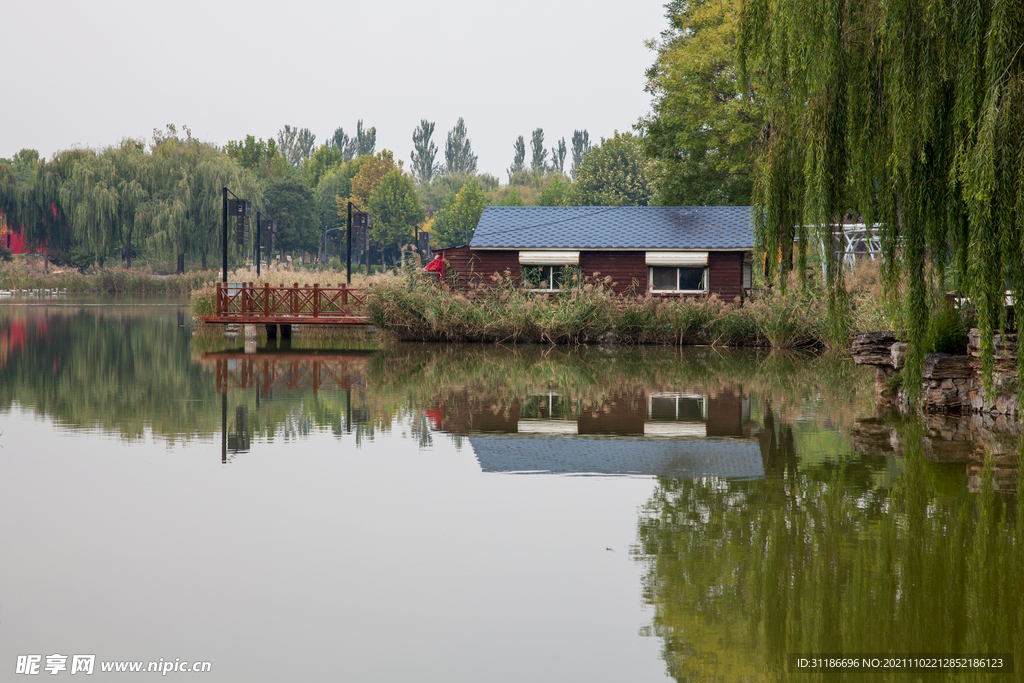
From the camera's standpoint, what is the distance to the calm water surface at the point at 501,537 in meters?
4.96

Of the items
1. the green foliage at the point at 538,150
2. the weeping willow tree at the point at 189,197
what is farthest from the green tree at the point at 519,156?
the weeping willow tree at the point at 189,197

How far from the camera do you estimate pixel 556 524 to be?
7.27 metres

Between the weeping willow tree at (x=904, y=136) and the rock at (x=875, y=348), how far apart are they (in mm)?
3528

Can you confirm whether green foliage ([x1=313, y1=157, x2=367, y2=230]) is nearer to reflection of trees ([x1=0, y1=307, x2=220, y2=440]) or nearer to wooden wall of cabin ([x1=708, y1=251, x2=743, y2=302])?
reflection of trees ([x1=0, y1=307, x2=220, y2=440])

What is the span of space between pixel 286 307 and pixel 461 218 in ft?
181

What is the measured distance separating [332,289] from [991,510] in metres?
22.4

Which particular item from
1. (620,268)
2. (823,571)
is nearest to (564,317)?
(620,268)

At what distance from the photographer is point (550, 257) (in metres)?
29.0

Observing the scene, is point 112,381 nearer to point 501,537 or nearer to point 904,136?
point 501,537

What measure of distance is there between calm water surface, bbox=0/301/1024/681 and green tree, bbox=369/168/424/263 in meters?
73.5

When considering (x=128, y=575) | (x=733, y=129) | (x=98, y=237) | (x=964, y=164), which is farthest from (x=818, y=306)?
(x=98, y=237)

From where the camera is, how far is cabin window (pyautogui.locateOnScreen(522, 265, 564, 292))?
1136 inches

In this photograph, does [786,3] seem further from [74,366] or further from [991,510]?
[74,366]

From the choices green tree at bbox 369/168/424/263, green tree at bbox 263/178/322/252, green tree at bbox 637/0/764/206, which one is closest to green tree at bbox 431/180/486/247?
green tree at bbox 369/168/424/263
